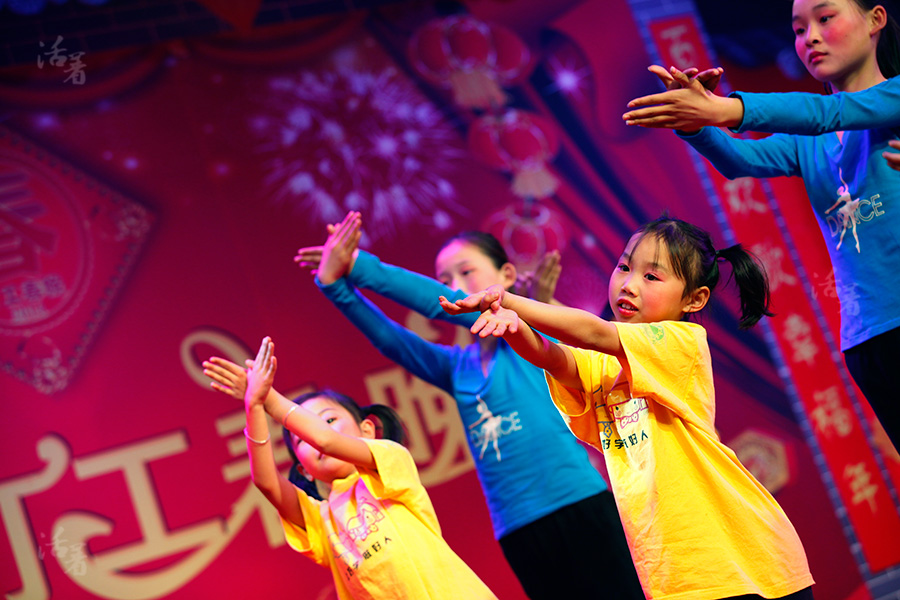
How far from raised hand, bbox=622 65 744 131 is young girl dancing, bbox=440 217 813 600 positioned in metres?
0.18

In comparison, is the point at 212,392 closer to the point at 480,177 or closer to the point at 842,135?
the point at 480,177

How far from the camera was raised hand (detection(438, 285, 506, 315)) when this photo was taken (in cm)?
105

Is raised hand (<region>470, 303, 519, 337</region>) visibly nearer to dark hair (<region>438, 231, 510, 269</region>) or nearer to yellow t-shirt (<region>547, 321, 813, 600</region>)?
yellow t-shirt (<region>547, 321, 813, 600</region>)

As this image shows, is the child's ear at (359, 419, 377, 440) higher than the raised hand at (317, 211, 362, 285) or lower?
lower

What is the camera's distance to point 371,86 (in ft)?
9.67

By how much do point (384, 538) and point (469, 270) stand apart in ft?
2.30

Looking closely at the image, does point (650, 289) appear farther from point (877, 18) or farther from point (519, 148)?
point (519, 148)

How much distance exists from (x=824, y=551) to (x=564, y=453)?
1753mm

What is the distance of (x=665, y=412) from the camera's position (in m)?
1.22

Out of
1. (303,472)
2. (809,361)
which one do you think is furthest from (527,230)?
(303,472)

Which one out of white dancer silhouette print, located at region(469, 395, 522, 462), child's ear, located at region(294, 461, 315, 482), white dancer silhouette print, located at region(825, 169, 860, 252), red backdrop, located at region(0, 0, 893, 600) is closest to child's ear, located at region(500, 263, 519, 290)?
white dancer silhouette print, located at region(469, 395, 522, 462)

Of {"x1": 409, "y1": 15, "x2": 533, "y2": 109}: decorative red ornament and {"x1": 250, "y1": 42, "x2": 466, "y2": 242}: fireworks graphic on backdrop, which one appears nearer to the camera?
{"x1": 250, "y1": 42, "x2": 466, "y2": 242}: fireworks graphic on backdrop

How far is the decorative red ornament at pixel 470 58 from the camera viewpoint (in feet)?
9.80

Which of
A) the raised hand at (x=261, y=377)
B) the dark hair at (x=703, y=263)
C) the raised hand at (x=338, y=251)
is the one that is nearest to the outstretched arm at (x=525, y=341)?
the dark hair at (x=703, y=263)
